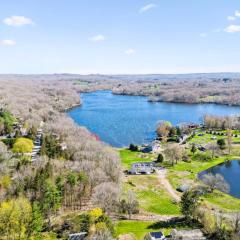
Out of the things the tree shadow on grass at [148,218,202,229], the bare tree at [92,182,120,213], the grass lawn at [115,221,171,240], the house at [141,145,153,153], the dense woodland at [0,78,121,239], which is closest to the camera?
the dense woodland at [0,78,121,239]

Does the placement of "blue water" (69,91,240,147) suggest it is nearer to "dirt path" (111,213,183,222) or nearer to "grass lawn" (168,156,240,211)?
"grass lawn" (168,156,240,211)

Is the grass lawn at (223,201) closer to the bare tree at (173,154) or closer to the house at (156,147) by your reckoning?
the bare tree at (173,154)

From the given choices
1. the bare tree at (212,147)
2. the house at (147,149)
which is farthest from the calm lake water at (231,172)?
the house at (147,149)

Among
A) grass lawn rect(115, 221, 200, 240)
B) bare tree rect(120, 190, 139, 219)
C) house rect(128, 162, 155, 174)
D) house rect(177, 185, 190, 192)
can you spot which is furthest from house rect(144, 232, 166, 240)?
house rect(128, 162, 155, 174)

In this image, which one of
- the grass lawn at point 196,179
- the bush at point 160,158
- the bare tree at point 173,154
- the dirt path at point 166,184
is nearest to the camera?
the grass lawn at point 196,179

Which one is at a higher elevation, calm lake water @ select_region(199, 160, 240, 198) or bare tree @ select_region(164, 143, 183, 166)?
bare tree @ select_region(164, 143, 183, 166)

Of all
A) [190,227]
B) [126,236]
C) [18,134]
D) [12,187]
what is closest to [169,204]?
[190,227]

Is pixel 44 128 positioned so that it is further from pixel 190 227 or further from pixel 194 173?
pixel 190 227
